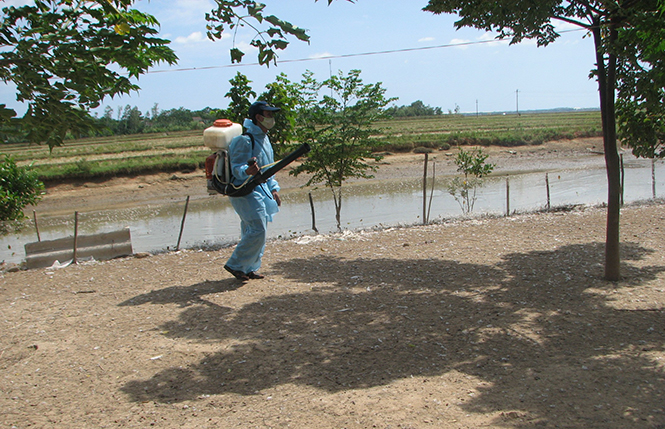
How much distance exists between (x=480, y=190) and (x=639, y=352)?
15980 millimetres

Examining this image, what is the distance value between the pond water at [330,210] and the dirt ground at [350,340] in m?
4.38

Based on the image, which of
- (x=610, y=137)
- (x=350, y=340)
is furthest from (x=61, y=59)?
(x=610, y=137)

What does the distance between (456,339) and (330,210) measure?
1207 centimetres

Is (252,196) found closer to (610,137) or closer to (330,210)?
(610,137)

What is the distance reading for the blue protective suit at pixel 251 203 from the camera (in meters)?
6.22

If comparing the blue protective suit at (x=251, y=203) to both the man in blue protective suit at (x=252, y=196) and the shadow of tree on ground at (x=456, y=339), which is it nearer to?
the man in blue protective suit at (x=252, y=196)

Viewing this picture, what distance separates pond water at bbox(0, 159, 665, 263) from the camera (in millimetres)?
13250

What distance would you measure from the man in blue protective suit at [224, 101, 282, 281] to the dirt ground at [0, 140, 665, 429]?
361mm

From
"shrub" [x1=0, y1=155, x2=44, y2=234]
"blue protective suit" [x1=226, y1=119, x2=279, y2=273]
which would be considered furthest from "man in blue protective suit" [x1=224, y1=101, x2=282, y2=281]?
"shrub" [x1=0, y1=155, x2=44, y2=234]

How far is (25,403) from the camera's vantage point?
3.74 m

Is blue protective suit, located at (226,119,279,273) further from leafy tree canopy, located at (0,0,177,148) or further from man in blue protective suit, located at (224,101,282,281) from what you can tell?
leafy tree canopy, located at (0,0,177,148)

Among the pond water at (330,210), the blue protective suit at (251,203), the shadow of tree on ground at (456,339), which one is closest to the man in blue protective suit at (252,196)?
the blue protective suit at (251,203)

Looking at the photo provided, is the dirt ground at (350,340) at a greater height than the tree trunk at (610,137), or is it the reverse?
the tree trunk at (610,137)

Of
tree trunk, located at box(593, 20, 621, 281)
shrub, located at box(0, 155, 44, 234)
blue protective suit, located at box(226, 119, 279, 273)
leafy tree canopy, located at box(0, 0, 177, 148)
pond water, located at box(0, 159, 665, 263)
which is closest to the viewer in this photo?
leafy tree canopy, located at box(0, 0, 177, 148)
